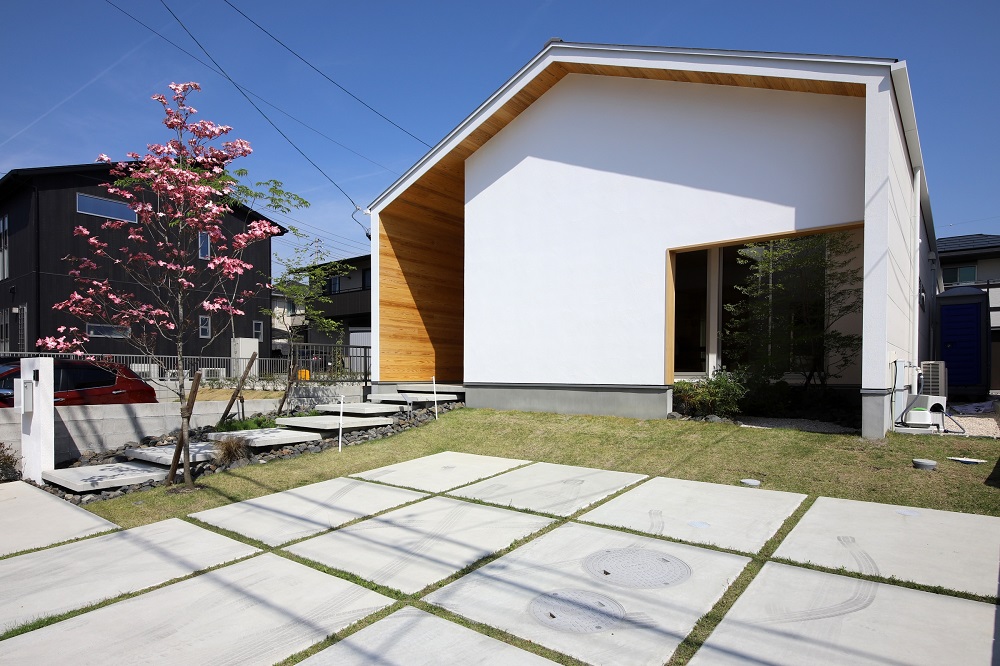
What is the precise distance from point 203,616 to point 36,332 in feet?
64.5

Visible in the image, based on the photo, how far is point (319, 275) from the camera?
17.8 meters

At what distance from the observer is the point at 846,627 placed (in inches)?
106

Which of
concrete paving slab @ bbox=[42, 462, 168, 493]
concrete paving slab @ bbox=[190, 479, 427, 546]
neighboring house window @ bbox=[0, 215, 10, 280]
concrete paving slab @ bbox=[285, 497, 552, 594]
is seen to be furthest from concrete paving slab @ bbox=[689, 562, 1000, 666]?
neighboring house window @ bbox=[0, 215, 10, 280]

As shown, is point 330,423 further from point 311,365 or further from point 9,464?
point 9,464

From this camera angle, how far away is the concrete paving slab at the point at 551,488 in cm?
502

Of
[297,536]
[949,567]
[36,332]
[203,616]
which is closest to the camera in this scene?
[203,616]

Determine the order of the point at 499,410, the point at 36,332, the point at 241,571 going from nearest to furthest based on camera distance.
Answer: the point at 241,571, the point at 499,410, the point at 36,332

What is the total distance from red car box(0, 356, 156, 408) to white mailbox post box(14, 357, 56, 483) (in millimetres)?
1402

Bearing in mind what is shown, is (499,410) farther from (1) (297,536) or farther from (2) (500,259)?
(1) (297,536)

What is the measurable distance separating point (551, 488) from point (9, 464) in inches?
277

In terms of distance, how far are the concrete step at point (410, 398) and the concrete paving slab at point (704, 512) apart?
593cm

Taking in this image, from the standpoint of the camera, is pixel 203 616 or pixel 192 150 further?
pixel 192 150

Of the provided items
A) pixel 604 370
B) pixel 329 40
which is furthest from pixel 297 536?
pixel 329 40

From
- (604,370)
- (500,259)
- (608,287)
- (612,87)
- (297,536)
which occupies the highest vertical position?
(612,87)
